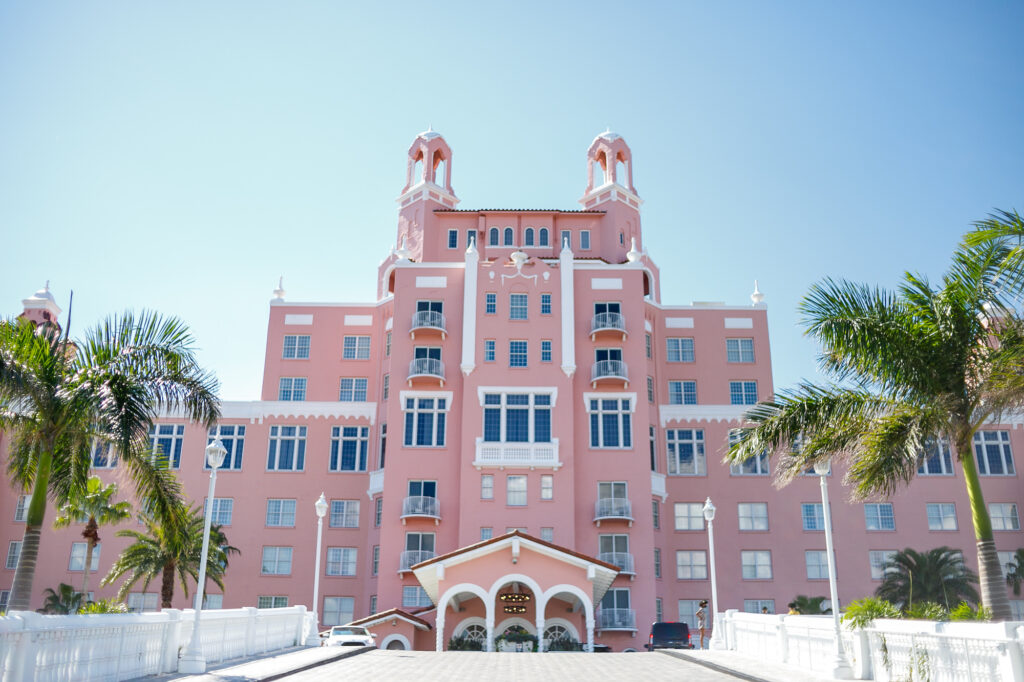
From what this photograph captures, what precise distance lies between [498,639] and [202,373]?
19.9m

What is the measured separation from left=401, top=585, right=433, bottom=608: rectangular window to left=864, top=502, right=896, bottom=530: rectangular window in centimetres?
2400

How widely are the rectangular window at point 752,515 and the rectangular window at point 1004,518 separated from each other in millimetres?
12174

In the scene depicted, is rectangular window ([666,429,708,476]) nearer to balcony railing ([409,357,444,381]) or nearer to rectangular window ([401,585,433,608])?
balcony railing ([409,357,444,381])

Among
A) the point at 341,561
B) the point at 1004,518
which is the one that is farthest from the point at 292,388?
the point at 1004,518

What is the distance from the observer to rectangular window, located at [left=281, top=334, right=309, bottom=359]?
5331 centimetres

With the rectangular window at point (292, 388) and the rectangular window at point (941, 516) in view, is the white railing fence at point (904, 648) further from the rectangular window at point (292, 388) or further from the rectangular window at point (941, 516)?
the rectangular window at point (292, 388)

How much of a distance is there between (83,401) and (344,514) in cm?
3156

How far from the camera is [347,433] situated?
49625 millimetres

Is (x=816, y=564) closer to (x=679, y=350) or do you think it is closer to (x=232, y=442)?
(x=679, y=350)

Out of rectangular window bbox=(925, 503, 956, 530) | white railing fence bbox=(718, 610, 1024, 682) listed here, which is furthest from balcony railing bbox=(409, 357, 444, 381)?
rectangular window bbox=(925, 503, 956, 530)

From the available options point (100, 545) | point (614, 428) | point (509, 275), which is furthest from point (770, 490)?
point (100, 545)

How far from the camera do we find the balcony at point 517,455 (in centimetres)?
4288

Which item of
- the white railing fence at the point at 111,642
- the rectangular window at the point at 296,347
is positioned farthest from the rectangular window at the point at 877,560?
the white railing fence at the point at 111,642

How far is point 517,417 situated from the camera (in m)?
44.1
